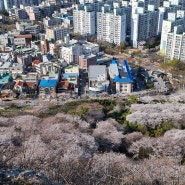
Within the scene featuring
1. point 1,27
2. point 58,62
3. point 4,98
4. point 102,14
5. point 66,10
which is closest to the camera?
point 4,98

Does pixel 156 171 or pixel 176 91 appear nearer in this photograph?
pixel 156 171

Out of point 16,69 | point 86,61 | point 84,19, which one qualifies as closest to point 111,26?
point 84,19

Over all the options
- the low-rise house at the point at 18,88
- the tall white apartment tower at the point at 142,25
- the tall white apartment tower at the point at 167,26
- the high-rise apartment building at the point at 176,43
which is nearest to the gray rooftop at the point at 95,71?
the low-rise house at the point at 18,88

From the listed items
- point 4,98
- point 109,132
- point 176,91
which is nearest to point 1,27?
point 4,98

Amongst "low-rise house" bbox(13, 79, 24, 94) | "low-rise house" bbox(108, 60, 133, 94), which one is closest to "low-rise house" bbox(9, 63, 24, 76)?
"low-rise house" bbox(13, 79, 24, 94)

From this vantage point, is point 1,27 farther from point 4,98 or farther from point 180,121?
point 180,121

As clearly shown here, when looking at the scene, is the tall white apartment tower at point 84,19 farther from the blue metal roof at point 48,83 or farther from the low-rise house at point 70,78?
the blue metal roof at point 48,83

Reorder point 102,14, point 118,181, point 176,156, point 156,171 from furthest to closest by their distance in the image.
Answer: point 102,14 → point 176,156 → point 156,171 → point 118,181
